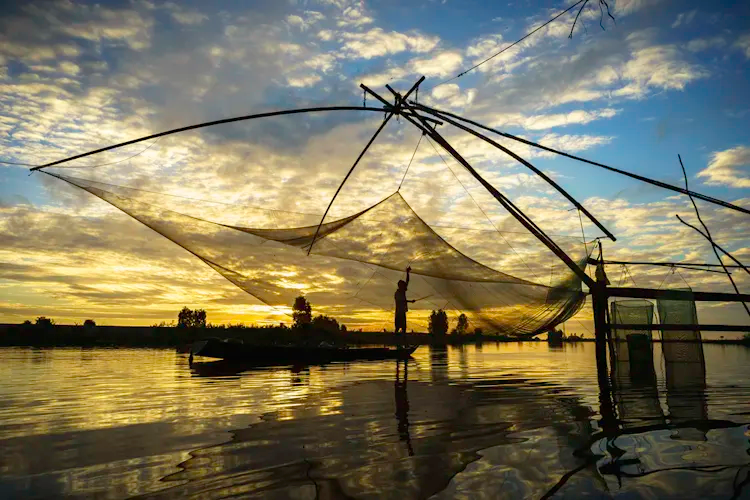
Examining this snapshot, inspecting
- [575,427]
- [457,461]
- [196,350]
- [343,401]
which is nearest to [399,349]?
[196,350]

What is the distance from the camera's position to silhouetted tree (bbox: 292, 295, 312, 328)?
12.3m

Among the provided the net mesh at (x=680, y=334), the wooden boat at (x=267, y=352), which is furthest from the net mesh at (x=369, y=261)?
the wooden boat at (x=267, y=352)

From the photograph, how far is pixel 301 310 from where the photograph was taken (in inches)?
511

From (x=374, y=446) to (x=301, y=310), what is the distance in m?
9.06

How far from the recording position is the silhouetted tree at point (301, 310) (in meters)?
12.3

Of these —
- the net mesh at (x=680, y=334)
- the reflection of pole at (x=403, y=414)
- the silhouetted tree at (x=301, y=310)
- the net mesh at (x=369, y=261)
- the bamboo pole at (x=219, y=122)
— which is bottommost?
the reflection of pole at (x=403, y=414)

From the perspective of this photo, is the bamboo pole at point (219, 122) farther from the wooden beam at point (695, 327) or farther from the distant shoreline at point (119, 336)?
the distant shoreline at point (119, 336)

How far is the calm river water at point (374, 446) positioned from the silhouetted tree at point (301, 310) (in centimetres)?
455

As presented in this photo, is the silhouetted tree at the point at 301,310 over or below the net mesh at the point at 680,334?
over

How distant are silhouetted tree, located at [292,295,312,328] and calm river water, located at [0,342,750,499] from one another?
4549 mm

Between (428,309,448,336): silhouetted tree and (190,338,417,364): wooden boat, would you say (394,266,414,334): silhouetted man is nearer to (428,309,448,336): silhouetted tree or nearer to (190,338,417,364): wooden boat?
(428,309,448,336): silhouetted tree

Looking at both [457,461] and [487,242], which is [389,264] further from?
[457,461]

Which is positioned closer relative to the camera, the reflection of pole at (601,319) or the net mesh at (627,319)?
the reflection of pole at (601,319)

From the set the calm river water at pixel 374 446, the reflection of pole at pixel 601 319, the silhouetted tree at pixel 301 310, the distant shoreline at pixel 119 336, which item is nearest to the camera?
the calm river water at pixel 374 446
